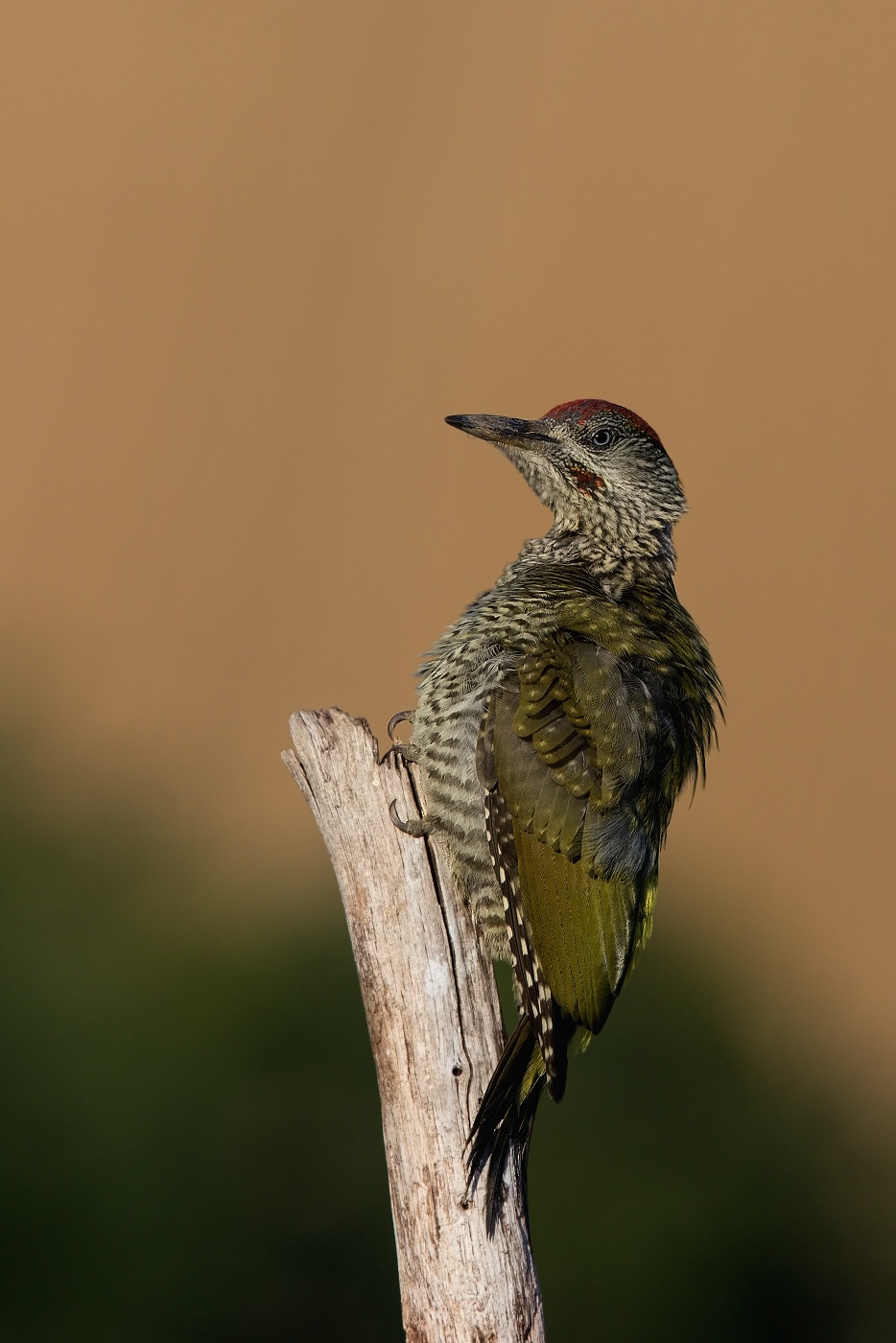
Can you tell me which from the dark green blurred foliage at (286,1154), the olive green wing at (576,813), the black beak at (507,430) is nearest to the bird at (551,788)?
the olive green wing at (576,813)

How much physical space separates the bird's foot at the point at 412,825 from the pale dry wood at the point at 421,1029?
1 centimetres

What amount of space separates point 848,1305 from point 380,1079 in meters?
3.97

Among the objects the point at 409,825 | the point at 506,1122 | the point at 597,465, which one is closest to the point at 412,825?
the point at 409,825

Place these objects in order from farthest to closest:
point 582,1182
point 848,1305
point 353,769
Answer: point 848,1305
point 582,1182
point 353,769

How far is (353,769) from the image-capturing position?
3.30 metres

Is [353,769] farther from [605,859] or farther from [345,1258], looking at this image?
[345,1258]

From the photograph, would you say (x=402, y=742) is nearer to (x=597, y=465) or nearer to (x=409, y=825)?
(x=409, y=825)

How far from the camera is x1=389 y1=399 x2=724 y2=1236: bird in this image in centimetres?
318

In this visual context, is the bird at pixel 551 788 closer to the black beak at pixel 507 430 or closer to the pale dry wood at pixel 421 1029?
the pale dry wood at pixel 421 1029

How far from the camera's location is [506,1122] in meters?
3.07

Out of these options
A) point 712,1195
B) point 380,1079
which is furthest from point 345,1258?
point 380,1079

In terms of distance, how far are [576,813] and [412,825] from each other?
1.25ft

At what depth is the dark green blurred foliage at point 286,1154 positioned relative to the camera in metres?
4.87

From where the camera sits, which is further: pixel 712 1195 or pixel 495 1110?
pixel 712 1195
